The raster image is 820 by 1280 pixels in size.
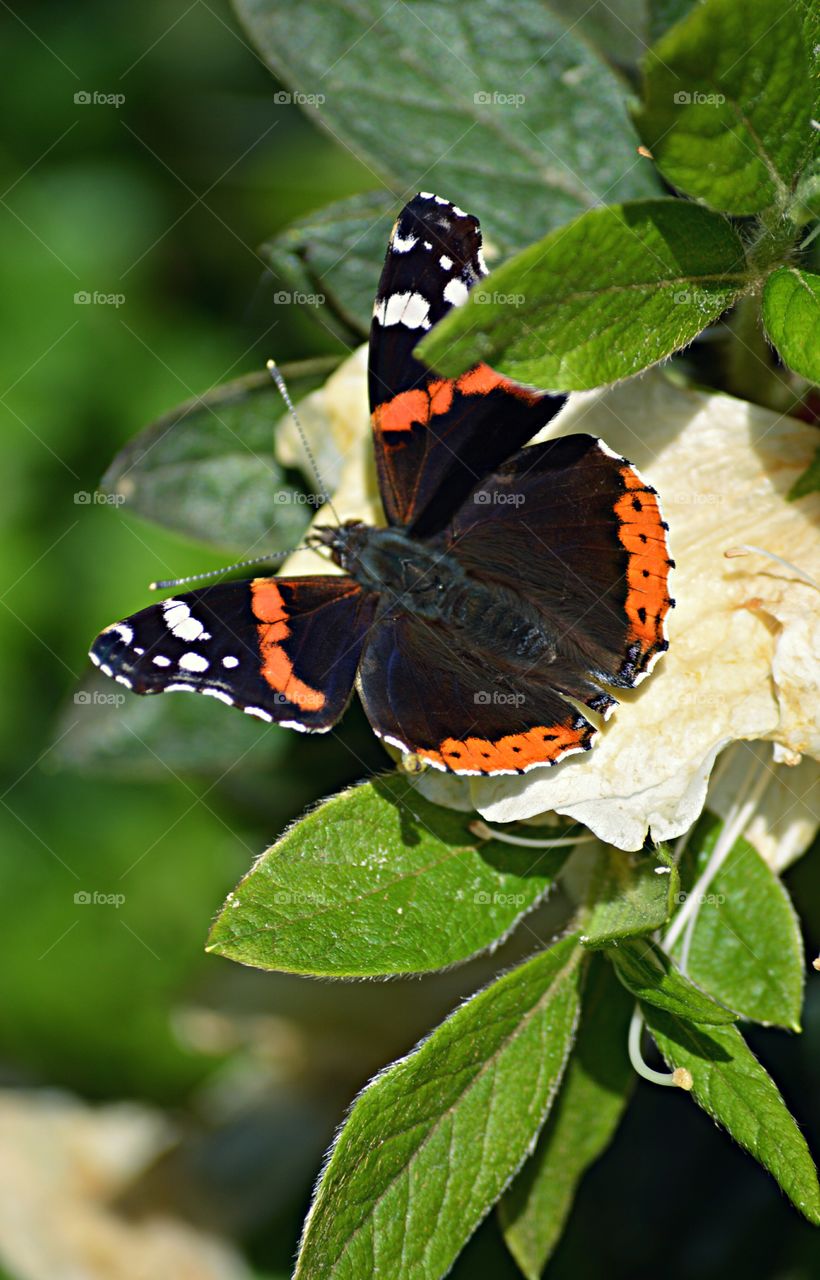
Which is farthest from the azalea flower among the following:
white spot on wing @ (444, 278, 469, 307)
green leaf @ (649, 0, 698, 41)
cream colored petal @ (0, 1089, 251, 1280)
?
cream colored petal @ (0, 1089, 251, 1280)

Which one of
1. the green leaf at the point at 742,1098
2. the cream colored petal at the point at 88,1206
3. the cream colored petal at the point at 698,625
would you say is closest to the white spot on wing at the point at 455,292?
the cream colored petal at the point at 698,625

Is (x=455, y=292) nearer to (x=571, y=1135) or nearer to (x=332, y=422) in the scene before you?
(x=332, y=422)

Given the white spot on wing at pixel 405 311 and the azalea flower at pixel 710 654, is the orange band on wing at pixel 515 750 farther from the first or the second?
the white spot on wing at pixel 405 311

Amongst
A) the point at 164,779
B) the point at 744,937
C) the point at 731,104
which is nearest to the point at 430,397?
the point at 731,104

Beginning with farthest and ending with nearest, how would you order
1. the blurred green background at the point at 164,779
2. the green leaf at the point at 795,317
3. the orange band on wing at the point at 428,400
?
the blurred green background at the point at 164,779 → the orange band on wing at the point at 428,400 → the green leaf at the point at 795,317

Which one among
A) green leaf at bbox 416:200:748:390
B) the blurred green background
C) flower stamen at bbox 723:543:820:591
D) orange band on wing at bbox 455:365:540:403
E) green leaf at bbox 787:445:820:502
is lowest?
the blurred green background

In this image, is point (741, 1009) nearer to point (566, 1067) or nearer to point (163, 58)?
point (566, 1067)

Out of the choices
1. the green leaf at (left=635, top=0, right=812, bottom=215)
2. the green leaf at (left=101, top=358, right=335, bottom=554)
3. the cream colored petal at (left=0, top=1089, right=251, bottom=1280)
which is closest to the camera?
the green leaf at (left=635, top=0, right=812, bottom=215)

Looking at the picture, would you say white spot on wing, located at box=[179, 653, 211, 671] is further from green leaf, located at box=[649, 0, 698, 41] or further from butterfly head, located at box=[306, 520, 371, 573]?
green leaf, located at box=[649, 0, 698, 41]
